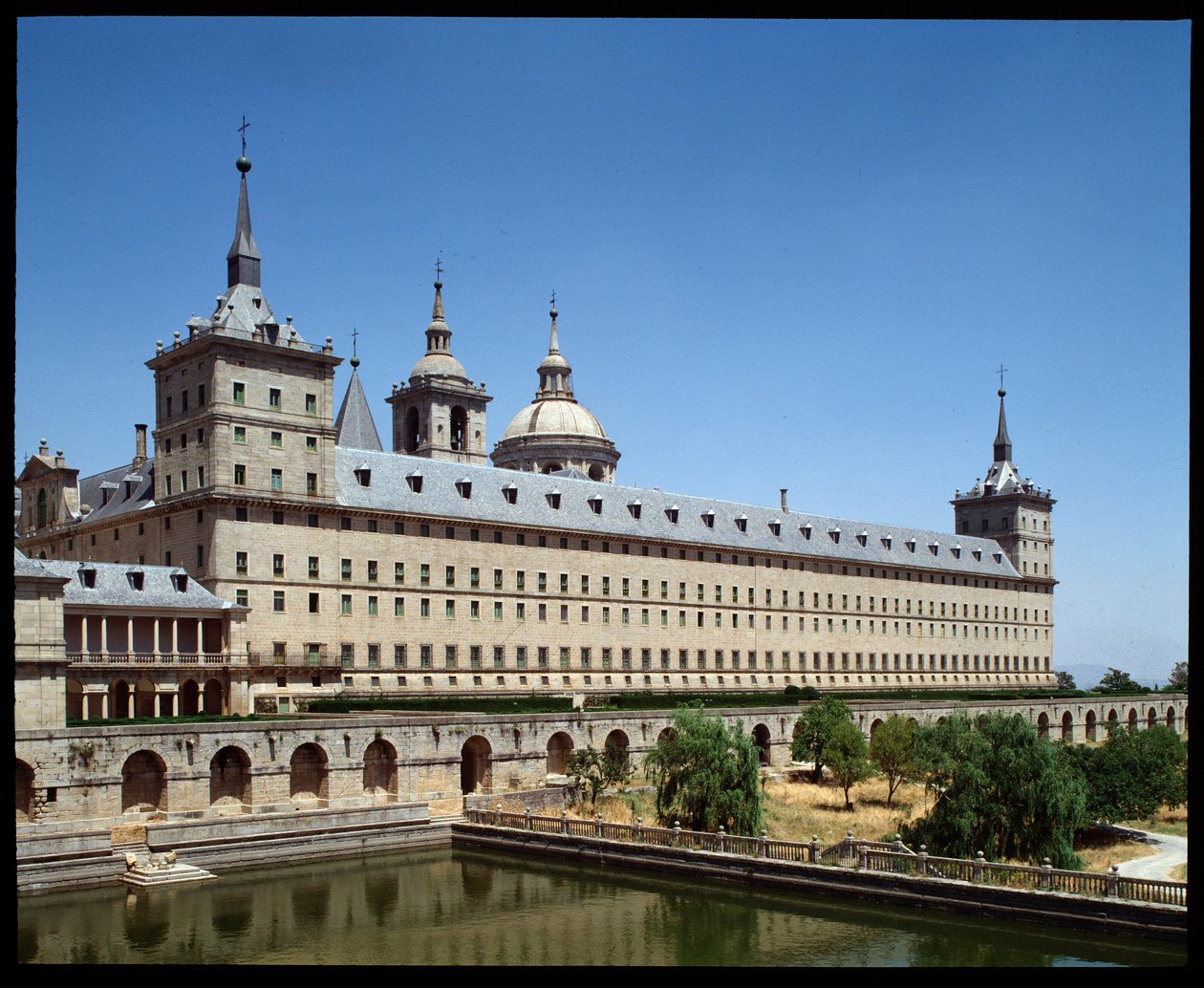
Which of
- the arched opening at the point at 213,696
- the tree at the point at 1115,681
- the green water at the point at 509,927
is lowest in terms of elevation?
the tree at the point at 1115,681

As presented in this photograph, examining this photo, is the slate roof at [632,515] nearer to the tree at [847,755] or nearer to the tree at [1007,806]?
the tree at [847,755]

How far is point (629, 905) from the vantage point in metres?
37.5

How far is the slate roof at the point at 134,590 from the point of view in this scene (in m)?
54.2

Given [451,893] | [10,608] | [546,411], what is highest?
[546,411]

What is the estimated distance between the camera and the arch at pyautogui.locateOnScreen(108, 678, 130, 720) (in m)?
54.6

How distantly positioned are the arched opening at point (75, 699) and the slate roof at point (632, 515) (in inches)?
699

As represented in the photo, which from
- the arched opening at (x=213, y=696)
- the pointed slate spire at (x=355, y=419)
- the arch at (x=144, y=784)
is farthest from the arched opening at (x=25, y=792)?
the pointed slate spire at (x=355, y=419)

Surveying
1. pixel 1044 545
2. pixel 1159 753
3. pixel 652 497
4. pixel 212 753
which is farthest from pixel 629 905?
pixel 1044 545

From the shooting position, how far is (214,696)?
5928 centimetres

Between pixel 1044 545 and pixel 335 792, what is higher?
pixel 1044 545

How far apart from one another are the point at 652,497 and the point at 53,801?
51872 mm

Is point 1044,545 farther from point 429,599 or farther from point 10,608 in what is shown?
point 10,608

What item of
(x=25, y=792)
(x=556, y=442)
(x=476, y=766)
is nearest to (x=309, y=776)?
(x=476, y=766)

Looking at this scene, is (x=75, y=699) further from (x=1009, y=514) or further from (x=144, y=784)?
(x=1009, y=514)
